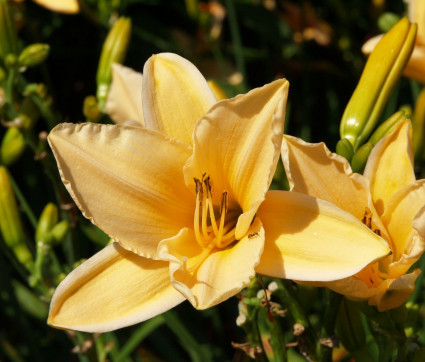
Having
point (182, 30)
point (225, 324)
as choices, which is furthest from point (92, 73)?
point (225, 324)

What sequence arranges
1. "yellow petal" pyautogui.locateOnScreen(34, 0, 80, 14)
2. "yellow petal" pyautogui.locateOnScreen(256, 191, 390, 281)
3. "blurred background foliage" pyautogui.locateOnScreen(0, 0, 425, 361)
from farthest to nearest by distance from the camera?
1. "blurred background foliage" pyautogui.locateOnScreen(0, 0, 425, 361)
2. "yellow petal" pyautogui.locateOnScreen(34, 0, 80, 14)
3. "yellow petal" pyautogui.locateOnScreen(256, 191, 390, 281)

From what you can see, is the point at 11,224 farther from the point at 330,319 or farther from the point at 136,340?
the point at 330,319

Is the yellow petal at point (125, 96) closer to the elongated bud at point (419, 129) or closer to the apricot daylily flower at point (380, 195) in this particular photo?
the apricot daylily flower at point (380, 195)

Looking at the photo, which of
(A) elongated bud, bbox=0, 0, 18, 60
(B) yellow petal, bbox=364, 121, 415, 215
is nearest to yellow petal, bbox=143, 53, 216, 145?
(B) yellow petal, bbox=364, 121, 415, 215

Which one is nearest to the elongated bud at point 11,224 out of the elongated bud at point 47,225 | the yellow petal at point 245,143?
the elongated bud at point 47,225

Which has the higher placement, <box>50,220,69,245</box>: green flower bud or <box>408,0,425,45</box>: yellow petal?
<box>408,0,425,45</box>: yellow petal

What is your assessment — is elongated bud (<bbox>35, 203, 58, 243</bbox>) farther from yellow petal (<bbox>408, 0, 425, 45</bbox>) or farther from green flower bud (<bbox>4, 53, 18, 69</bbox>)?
yellow petal (<bbox>408, 0, 425, 45</bbox>)
